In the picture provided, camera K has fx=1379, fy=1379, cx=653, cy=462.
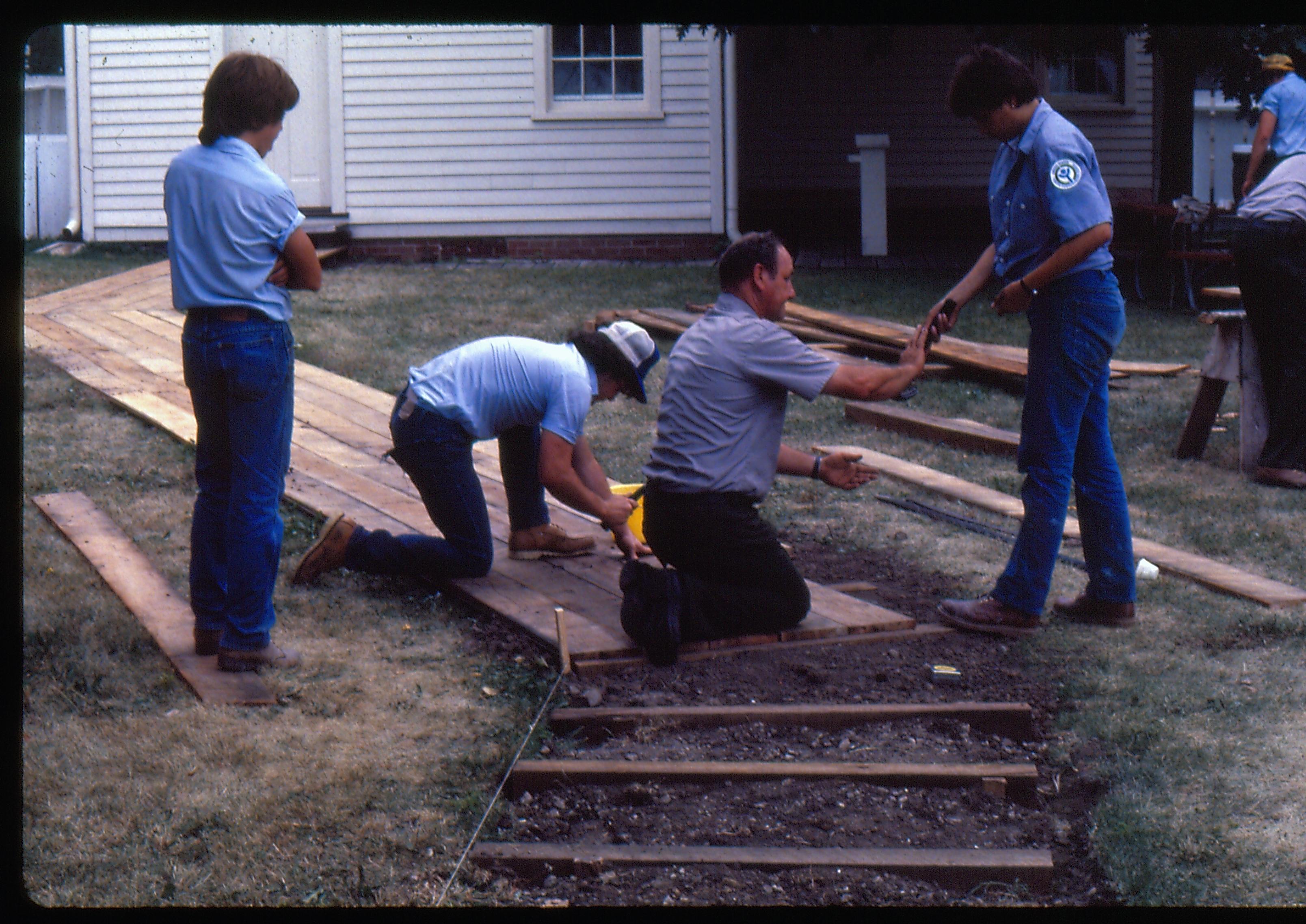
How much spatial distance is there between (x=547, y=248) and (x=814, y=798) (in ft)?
41.1

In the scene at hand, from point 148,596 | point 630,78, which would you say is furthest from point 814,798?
point 630,78

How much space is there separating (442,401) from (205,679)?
142 cm

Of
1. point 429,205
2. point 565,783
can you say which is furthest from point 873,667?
point 429,205

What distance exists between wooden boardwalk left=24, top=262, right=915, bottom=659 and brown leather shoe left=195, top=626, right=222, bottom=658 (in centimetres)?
100

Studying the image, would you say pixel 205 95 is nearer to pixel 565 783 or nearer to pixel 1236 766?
pixel 565 783

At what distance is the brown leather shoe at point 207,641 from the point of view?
4.73 meters

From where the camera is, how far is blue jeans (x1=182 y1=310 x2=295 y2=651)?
14.3ft

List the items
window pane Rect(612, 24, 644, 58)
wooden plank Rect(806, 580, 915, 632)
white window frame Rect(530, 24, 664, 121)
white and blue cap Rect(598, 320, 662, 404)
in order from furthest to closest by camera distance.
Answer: window pane Rect(612, 24, 644, 58), white window frame Rect(530, 24, 664, 121), white and blue cap Rect(598, 320, 662, 404), wooden plank Rect(806, 580, 915, 632)

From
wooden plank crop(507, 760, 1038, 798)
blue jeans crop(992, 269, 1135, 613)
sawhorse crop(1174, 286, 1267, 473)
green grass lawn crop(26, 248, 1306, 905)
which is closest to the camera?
green grass lawn crop(26, 248, 1306, 905)

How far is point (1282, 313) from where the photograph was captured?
287 inches

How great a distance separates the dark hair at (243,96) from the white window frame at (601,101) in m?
11.4

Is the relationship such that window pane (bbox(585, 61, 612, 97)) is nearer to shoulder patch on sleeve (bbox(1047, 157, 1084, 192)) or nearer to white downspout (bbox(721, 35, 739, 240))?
white downspout (bbox(721, 35, 739, 240))

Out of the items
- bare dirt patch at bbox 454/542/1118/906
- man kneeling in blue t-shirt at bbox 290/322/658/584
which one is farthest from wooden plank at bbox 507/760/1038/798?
man kneeling in blue t-shirt at bbox 290/322/658/584

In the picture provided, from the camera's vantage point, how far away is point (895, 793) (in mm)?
3684
